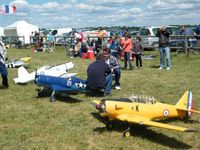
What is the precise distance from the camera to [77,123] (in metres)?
8.62

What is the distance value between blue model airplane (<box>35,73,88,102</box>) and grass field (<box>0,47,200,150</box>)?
0.36 m

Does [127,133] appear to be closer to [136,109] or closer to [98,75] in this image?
[136,109]

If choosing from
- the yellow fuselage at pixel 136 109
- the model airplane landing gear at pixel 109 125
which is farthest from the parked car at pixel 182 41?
the model airplane landing gear at pixel 109 125

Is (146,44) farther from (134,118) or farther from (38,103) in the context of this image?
(134,118)

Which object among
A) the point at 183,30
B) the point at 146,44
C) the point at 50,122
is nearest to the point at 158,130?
the point at 50,122

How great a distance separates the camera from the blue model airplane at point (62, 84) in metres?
10.7

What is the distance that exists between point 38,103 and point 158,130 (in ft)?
14.2

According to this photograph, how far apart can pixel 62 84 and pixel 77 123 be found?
2.45 metres

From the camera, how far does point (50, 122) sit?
28.7ft

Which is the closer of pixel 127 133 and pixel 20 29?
pixel 127 133

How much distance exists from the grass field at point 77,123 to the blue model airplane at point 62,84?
1.17 ft

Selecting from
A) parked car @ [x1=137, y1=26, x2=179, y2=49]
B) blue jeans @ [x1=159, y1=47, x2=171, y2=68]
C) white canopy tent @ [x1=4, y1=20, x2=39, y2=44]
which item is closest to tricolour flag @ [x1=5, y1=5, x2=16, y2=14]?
white canopy tent @ [x1=4, y1=20, x2=39, y2=44]

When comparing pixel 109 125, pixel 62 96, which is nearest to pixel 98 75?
pixel 62 96

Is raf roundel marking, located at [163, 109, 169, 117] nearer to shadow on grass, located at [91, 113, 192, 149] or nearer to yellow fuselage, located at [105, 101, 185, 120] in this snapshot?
yellow fuselage, located at [105, 101, 185, 120]
